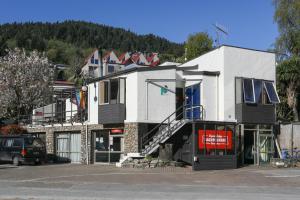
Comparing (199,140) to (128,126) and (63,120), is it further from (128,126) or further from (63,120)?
(63,120)

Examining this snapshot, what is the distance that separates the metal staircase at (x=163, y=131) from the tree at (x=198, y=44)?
30891 millimetres

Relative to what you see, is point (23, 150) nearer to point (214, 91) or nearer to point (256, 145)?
point (214, 91)

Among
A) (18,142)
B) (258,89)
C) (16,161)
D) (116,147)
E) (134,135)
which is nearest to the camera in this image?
(134,135)

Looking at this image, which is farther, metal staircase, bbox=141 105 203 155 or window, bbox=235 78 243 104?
window, bbox=235 78 243 104

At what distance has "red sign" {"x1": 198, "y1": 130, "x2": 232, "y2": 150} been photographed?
91.4 feet

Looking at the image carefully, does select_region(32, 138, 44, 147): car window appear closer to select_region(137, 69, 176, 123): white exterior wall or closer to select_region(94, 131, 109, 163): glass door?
select_region(94, 131, 109, 163): glass door

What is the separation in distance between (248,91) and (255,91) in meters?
0.51

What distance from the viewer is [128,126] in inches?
1185

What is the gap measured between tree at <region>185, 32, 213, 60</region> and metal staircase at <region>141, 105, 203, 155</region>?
3089 centimetres

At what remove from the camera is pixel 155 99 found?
30500 mm

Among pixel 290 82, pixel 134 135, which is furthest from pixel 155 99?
pixel 290 82

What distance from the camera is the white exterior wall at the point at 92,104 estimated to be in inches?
1299

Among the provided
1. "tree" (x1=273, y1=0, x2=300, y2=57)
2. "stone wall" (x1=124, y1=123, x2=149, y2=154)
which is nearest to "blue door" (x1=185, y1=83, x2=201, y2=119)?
"stone wall" (x1=124, y1=123, x2=149, y2=154)

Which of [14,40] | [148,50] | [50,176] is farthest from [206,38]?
[148,50]
